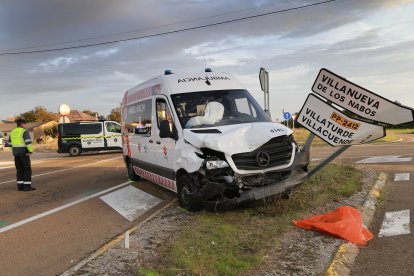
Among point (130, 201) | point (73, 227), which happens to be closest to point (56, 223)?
point (73, 227)

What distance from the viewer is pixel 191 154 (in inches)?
267

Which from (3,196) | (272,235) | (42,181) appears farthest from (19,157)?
(272,235)

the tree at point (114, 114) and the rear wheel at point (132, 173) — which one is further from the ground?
the tree at point (114, 114)

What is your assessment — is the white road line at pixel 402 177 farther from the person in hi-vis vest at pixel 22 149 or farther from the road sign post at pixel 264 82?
the person in hi-vis vest at pixel 22 149

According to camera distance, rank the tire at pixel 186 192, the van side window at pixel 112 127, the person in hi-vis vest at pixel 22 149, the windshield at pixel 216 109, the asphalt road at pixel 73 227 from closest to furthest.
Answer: the asphalt road at pixel 73 227 < the tire at pixel 186 192 < the windshield at pixel 216 109 < the person in hi-vis vest at pixel 22 149 < the van side window at pixel 112 127

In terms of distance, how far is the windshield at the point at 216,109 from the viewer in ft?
25.0

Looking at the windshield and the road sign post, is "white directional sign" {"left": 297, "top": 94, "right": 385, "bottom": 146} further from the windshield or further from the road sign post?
the road sign post

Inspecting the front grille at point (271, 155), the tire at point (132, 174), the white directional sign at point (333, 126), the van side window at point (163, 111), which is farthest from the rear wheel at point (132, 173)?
the front grille at point (271, 155)

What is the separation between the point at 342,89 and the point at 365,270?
3483 mm

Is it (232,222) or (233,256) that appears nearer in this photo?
(233,256)

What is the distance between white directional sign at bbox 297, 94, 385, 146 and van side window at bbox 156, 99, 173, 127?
2360 millimetres

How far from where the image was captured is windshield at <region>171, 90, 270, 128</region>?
761 cm

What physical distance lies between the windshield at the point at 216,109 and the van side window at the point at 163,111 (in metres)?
0.21

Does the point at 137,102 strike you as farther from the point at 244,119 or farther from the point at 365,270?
the point at 365,270
